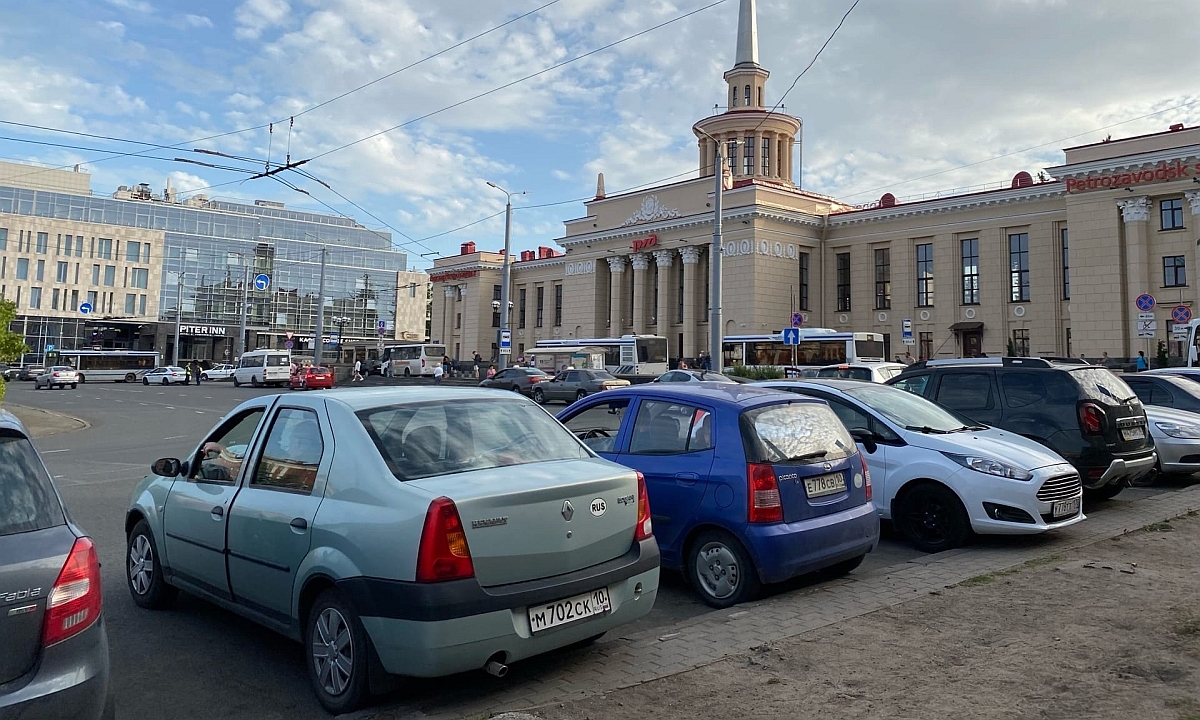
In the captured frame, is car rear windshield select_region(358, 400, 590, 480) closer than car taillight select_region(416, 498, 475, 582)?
No

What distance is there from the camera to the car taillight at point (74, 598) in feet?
9.36

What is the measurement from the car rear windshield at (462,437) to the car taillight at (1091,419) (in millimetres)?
6447

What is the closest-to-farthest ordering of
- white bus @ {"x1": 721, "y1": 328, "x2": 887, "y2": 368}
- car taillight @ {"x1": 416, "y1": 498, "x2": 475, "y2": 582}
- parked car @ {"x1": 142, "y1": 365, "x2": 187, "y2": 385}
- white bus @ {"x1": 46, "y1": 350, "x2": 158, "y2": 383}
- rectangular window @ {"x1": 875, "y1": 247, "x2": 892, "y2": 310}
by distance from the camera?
car taillight @ {"x1": 416, "y1": 498, "x2": 475, "y2": 582} → white bus @ {"x1": 721, "y1": 328, "x2": 887, "y2": 368} → rectangular window @ {"x1": 875, "y1": 247, "x2": 892, "y2": 310} → parked car @ {"x1": 142, "y1": 365, "x2": 187, "y2": 385} → white bus @ {"x1": 46, "y1": 350, "x2": 158, "y2": 383}

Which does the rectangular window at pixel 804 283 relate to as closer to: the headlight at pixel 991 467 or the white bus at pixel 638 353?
the white bus at pixel 638 353

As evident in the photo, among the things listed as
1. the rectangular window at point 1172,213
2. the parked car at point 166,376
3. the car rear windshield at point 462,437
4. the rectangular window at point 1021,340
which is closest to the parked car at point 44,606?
the car rear windshield at point 462,437

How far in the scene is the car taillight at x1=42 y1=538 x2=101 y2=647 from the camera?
2.85 meters

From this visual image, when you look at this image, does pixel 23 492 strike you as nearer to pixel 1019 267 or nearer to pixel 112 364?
pixel 1019 267

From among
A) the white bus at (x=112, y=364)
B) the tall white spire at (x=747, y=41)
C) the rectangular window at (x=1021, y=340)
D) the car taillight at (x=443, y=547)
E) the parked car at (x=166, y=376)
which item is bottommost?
the car taillight at (x=443, y=547)

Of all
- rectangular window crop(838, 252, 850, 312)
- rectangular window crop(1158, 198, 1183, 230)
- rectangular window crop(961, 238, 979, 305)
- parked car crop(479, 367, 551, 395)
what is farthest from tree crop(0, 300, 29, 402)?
rectangular window crop(1158, 198, 1183, 230)

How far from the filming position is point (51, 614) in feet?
9.35

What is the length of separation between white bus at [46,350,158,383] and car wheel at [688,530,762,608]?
70439mm

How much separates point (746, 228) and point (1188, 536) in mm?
40129

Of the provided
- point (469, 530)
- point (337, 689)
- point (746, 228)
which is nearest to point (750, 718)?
point (469, 530)

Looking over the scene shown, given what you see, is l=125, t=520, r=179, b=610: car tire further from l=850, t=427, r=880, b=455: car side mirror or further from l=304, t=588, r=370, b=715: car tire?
l=850, t=427, r=880, b=455: car side mirror
